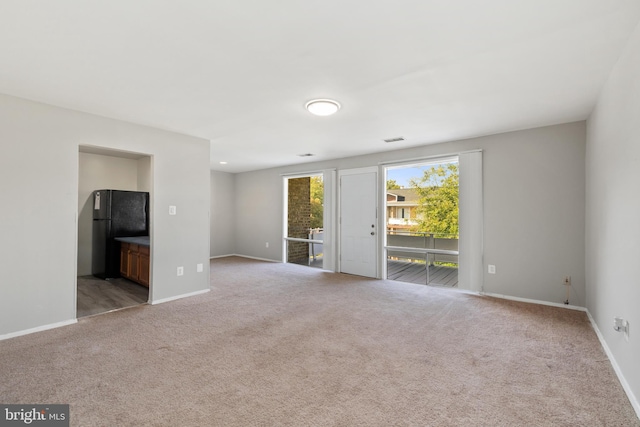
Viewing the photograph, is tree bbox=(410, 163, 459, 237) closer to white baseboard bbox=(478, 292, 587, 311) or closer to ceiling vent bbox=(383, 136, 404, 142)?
ceiling vent bbox=(383, 136, 404, 142)

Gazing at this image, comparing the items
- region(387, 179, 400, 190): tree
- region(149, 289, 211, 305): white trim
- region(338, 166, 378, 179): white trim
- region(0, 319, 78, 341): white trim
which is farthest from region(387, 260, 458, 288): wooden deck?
region(0, 319, 78, 341): white trim

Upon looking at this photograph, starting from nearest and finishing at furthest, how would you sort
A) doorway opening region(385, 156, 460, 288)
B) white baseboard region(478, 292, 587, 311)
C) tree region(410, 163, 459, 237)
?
white baseboard region(478, 292, 587, 311)
doorway opening region(385, 156, 460, 288)
tree region(410, 163, 459, 237)

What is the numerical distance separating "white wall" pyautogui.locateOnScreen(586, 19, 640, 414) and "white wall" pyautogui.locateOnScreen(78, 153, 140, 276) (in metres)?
7.29

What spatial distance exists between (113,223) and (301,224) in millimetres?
4027

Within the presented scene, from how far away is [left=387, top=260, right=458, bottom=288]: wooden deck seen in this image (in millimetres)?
5309

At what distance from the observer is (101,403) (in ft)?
6.01

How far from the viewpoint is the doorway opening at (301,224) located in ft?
23.6

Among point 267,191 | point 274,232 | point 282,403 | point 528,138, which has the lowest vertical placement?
point 282,403

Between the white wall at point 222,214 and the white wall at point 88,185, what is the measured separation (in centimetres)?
230

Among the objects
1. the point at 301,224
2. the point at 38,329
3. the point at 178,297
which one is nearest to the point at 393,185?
the point at 301,224

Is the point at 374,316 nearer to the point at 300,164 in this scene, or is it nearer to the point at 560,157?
the point at 560,157

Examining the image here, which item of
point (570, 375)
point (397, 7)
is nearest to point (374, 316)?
point (570, 375)

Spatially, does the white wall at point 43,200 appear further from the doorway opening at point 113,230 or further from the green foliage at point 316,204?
the green foliage at point 316,204

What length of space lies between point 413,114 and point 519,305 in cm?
282
